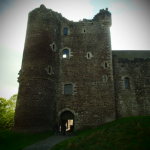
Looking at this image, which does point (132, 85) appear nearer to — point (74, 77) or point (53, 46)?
point (74, 77)

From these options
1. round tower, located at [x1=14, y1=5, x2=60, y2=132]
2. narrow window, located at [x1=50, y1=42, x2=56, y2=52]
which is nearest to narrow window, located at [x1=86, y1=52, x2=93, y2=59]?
round tower, located at [x1=14, y1=5, x2=60, y2=132]

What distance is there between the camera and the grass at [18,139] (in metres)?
12.6

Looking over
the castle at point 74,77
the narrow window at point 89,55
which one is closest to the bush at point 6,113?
the castle at point 74,77

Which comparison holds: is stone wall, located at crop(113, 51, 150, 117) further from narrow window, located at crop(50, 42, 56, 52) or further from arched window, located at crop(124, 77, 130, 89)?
narrow window, located at crop(50, 42, 56, 52)

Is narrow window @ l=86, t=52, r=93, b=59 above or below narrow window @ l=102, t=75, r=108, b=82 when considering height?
above

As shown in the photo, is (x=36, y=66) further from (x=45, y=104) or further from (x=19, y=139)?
(x=19, y=139)

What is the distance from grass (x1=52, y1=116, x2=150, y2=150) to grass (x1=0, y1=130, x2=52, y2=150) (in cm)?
314

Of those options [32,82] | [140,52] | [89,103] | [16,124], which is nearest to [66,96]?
[89,103]

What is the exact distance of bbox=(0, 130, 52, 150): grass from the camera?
1258 centimetres

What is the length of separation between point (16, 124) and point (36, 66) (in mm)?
6616

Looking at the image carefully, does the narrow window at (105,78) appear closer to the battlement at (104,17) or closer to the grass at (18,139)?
the battlement at (104,17)

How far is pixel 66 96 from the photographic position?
20.3 meters

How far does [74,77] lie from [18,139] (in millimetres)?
9750

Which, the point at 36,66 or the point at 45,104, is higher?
the point at 36,66
